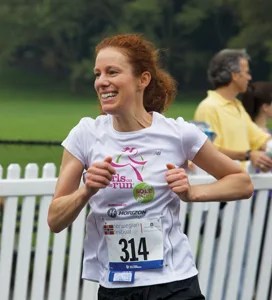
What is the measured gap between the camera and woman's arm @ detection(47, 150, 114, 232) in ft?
9.34

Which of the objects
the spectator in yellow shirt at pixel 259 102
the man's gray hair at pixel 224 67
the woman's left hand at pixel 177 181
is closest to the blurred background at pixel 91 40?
the spectator in yellow shirt at pixel 259 102

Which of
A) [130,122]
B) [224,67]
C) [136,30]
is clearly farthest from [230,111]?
[136,30]

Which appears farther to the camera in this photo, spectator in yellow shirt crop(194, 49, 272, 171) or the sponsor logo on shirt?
spectator in yellow shirt crop(194, 49, 272, 171)

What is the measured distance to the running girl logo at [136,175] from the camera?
307 centimetres

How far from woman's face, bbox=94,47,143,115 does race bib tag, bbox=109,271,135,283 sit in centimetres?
56

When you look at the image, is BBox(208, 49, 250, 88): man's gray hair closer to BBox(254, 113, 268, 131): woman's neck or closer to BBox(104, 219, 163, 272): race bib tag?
BBox(254, 113, 268, 131): woman's neck

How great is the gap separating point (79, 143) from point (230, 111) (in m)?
2.72

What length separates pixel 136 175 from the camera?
121 inches

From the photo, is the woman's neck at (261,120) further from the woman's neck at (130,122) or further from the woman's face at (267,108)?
the woman's neck at (130,122)

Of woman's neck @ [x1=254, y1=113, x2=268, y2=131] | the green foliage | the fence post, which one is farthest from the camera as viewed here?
the green foliage

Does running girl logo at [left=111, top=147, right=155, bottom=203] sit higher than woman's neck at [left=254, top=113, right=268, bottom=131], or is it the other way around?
woman's neck at [left=254, top=113, right=268, bottom=131]

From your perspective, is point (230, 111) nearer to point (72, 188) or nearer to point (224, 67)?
point (224, 67)

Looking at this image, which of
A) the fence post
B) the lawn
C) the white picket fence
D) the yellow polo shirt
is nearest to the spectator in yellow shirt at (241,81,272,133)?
the yellow polo shirt

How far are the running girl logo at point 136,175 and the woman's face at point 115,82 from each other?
149 millimetres
